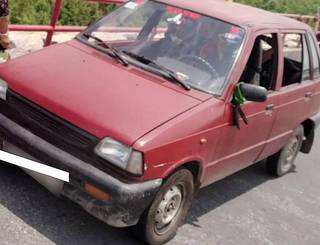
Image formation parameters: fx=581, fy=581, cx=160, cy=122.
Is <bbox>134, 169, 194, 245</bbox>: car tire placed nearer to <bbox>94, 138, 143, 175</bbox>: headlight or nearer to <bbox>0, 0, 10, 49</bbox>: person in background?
<bbox>94, 138, 143, 175</bbox>: headlight

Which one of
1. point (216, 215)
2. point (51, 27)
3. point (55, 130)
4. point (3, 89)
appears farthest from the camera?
point (51, 27)

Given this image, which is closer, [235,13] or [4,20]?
[235,13]

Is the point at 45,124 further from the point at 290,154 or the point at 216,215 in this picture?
the point at 290,154

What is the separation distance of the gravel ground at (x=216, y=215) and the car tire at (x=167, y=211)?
0.16 m

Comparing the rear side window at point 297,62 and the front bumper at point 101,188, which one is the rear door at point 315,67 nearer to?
the rear side window at point 297,62

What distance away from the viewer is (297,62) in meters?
6.39

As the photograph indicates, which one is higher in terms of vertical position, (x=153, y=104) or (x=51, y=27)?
(x=153, y=104)

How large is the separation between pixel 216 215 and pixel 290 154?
186 cm

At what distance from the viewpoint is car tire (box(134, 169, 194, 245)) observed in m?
4.20

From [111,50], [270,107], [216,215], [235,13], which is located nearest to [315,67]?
[270,107]

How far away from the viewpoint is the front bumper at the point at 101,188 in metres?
3.87

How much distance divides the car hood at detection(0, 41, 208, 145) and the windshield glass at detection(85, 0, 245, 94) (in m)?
0.27

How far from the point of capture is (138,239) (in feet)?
14.4

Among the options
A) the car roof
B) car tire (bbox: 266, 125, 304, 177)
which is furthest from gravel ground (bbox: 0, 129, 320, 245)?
the car roof
